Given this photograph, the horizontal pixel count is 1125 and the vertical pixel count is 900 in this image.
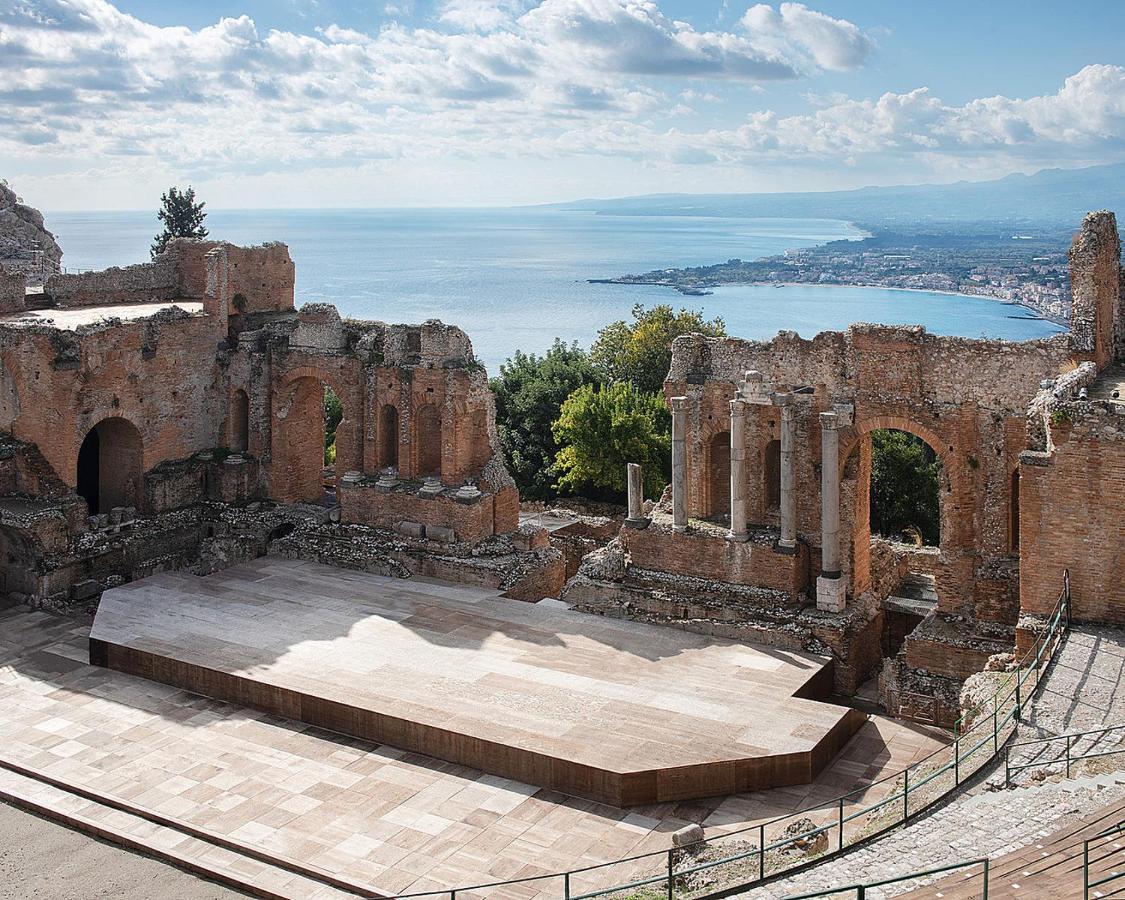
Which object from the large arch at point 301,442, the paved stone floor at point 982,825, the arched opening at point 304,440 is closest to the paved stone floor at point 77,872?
the paved stone floor at point 982,825

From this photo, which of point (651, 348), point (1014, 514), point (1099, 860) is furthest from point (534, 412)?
point (1099, 860)

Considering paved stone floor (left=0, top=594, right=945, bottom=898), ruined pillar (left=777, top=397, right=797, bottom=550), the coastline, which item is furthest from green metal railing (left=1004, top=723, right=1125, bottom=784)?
the coastline

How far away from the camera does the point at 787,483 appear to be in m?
21.2

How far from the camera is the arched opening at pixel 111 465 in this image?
26.8 m

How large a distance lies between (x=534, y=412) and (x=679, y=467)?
14876 mm

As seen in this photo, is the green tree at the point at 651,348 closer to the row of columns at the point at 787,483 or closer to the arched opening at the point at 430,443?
the arched opening at the point at 430,443

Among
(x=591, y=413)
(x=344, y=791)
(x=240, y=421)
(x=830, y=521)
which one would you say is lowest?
(x=344, y=791)

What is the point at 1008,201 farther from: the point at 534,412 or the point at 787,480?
the point at 787,480

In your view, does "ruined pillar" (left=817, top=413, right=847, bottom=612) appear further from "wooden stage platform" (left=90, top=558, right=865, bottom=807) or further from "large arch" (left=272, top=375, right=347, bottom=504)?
"large arch" (left=272, top=375, right=347, bottom=504)

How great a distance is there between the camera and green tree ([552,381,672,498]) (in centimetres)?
3278

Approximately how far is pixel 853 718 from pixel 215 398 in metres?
16.4

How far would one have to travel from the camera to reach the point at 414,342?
85.0 feet

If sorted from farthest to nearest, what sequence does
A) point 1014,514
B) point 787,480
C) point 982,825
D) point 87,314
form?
point 87,314 < point 787,480 < point 1014,514 < point 982,825

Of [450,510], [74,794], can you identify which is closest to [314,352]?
[450,510]
